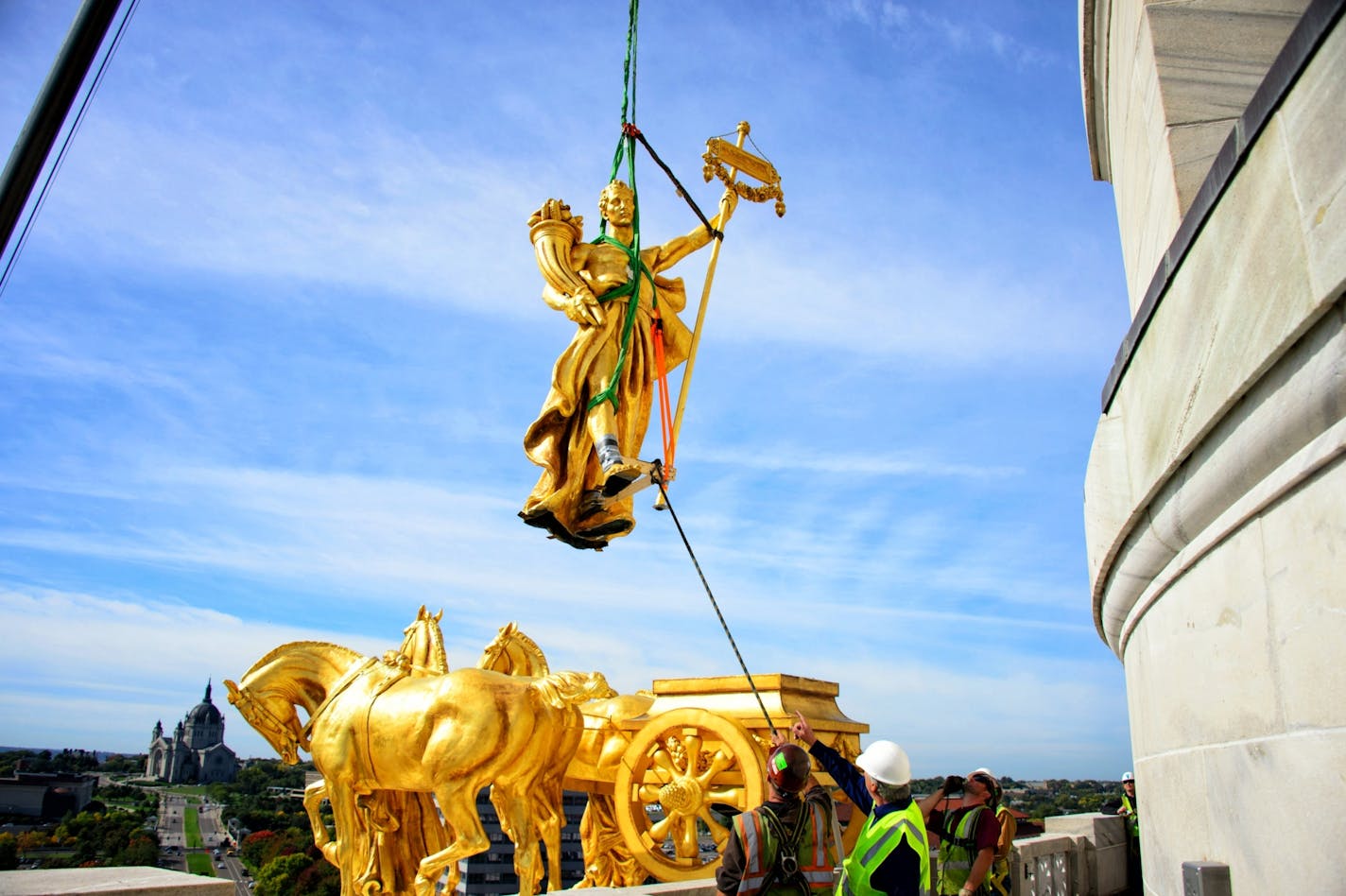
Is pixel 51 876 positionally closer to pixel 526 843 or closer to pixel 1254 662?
pixel 526 843

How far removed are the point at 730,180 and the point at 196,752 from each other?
2622cm

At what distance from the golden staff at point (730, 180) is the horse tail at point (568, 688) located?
2.41 metres

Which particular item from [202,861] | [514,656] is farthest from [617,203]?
[202,861]

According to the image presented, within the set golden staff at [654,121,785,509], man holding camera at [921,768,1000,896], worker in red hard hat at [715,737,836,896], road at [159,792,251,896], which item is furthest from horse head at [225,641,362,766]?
road at [159,792,251,896]

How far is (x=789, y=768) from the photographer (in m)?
3.41

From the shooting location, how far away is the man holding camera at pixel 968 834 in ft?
15.0

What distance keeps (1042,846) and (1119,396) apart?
581cm

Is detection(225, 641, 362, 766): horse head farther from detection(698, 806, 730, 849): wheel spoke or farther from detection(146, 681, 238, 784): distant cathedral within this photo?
detection(146, 681, 238, 784): distant cathedral

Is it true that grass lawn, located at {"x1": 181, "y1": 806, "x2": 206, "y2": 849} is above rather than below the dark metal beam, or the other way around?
below

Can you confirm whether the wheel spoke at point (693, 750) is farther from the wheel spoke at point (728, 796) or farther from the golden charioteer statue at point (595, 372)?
the golden charioteer statue at point (595, 372)

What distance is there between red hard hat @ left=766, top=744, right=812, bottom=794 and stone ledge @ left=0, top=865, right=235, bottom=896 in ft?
8.38

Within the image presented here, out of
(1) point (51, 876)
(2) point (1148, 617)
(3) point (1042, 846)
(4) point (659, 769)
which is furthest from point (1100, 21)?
(1) point (51, 876)

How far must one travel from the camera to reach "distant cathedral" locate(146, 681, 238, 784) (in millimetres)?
27750

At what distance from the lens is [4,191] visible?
4934 millimetres
